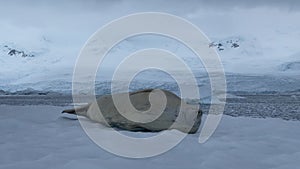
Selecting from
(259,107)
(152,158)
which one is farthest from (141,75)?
(152,158)

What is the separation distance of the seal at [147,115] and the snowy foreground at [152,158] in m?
0.30

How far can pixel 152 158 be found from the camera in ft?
10.3

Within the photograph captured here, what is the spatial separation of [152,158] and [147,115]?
1485mm

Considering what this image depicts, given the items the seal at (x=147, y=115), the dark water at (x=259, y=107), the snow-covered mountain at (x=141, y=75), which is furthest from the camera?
the snow-covered mountain at (x=141, y=75)

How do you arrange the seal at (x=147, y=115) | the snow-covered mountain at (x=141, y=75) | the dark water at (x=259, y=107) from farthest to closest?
1. the snow-covered mountain at (x=141, y=75)
2. the dark water at (x=259, y=107)
3. the seal at (x=147, y=115)

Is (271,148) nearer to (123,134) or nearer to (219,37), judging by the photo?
(123,134)

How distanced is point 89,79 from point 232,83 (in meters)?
20.6

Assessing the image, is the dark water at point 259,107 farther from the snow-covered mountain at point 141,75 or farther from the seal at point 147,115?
the snow-covered mountain at point 141,75

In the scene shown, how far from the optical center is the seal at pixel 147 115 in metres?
4.47

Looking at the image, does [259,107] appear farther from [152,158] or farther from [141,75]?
[141,75]

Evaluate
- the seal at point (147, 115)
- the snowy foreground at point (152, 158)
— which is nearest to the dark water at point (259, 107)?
the seal at point (147, 115)

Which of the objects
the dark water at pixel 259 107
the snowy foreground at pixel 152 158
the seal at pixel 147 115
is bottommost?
the snowy foreground at pixel 152 158

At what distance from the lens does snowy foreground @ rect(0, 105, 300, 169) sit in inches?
116

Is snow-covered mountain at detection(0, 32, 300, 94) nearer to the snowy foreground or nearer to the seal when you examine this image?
the seal
